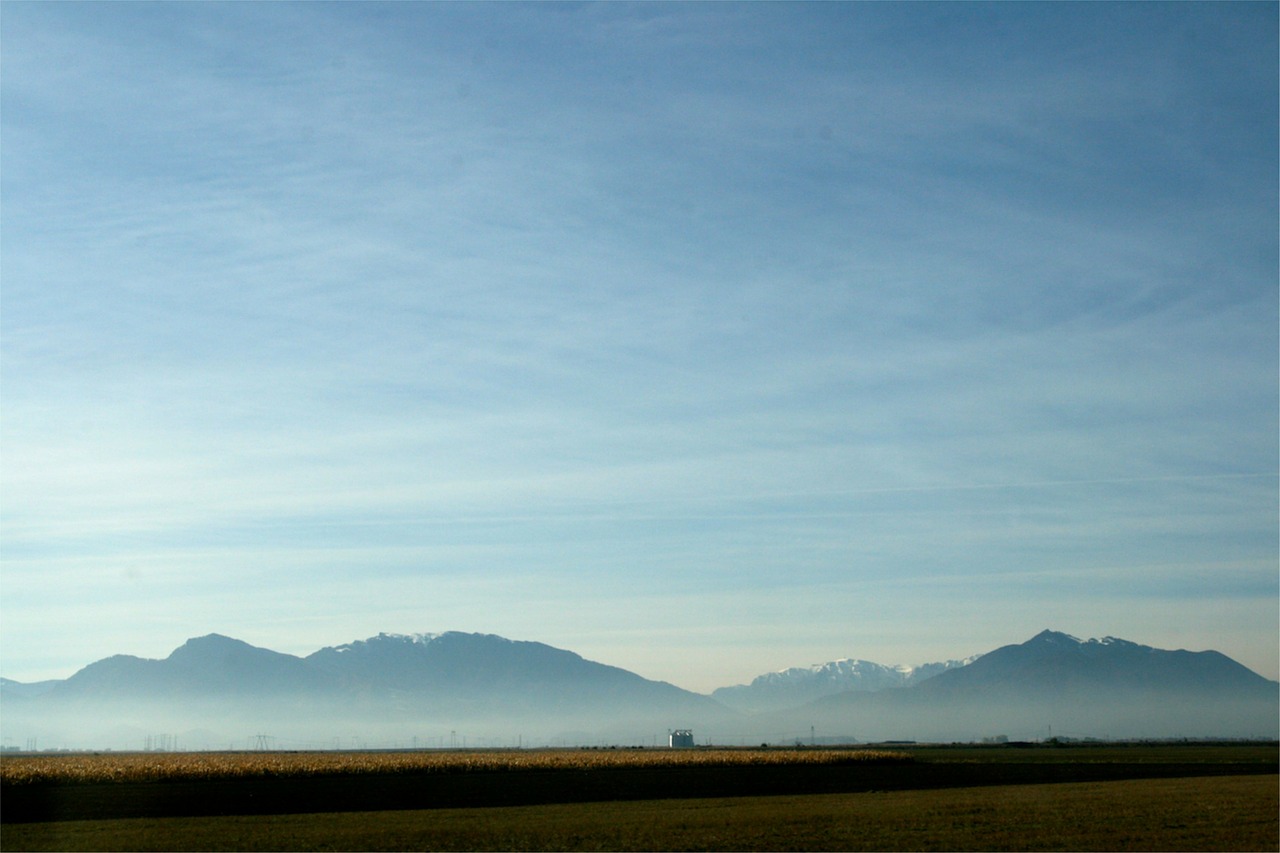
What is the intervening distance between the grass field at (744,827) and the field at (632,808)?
0.13 m

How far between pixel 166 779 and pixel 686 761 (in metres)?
51.9

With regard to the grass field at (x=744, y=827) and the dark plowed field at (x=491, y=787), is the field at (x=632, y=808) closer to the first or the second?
the grass field at (x=744, y=827)

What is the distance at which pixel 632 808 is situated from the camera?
62.7 meters

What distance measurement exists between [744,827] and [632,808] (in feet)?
39.4

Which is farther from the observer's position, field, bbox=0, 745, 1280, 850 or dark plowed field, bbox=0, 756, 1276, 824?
dark plowed field, bbox=0, 756, 1276, 824

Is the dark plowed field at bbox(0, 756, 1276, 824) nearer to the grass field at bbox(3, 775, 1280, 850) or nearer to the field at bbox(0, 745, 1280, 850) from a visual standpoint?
the field at bbox(0, 745, 1280, 850)

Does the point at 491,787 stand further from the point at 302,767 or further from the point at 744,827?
the point at 744,827

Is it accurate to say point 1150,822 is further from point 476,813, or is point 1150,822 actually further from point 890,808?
point 476,813

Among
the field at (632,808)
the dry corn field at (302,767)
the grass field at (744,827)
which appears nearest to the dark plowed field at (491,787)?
the field at (632,808)

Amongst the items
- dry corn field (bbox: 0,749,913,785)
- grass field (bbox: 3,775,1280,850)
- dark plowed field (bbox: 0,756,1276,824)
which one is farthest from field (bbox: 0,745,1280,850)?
dry corn field (bbox: 0,749,913,785)

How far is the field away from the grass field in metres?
0.13

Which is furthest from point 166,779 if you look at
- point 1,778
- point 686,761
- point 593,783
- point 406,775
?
point 686,761

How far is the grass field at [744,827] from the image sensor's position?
46.0m

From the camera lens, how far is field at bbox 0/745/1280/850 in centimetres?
4750
